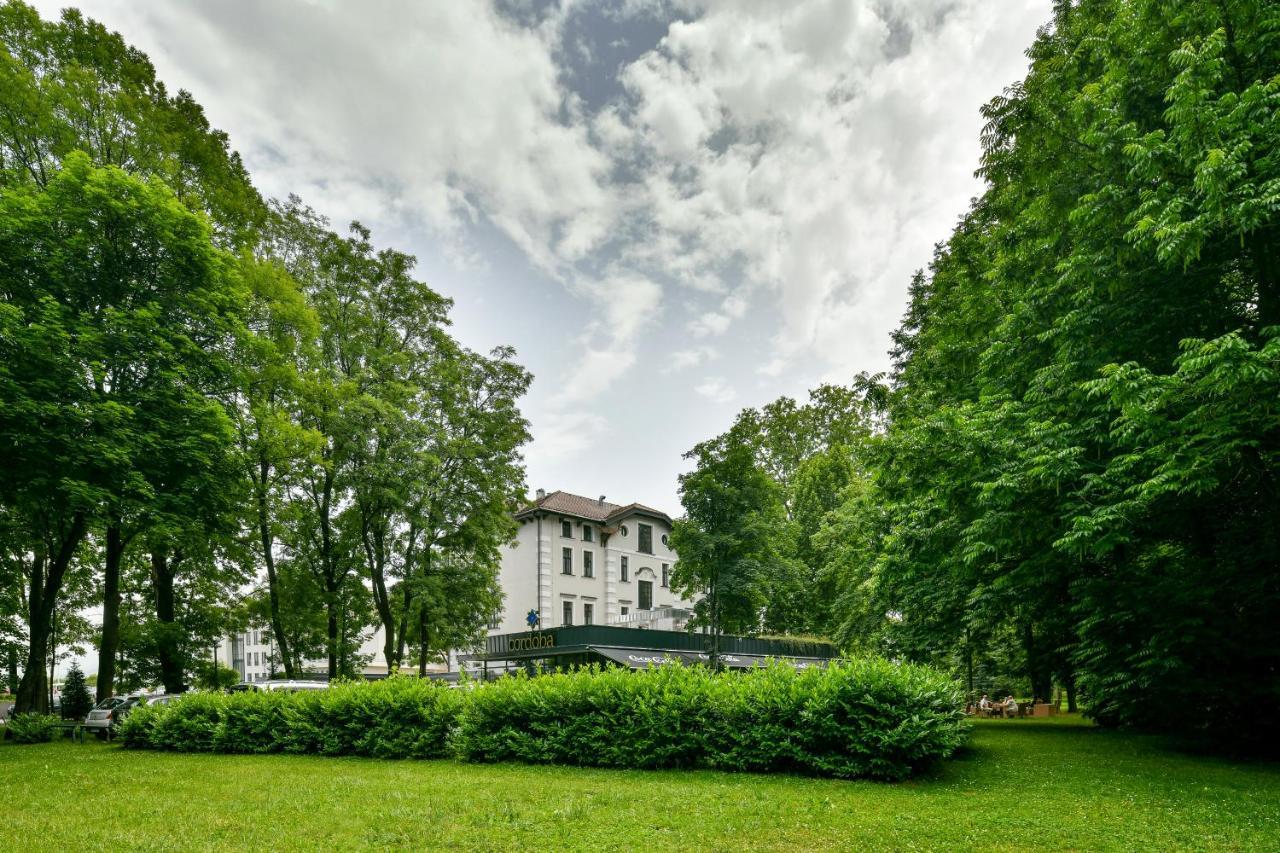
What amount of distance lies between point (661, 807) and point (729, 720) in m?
3.12

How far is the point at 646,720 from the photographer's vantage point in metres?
11.4

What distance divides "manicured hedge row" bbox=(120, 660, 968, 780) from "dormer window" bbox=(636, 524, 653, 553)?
34.5 meters

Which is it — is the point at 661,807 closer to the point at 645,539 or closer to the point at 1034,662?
the point at 1034,662

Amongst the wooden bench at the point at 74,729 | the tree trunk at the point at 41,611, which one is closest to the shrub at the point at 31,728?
the wooden bench at the point at 74,729

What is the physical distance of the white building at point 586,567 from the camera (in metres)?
43.0

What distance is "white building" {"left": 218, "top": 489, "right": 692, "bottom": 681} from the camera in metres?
43.0

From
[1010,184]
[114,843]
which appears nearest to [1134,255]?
[1010,184]

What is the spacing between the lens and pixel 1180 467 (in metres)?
8.85

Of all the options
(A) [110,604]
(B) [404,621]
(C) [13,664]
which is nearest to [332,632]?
(B) [404,621]

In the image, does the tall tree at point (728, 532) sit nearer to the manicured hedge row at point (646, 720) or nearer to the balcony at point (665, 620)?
the balcony at point (665, 620)

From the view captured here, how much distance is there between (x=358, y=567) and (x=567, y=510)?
676 inches

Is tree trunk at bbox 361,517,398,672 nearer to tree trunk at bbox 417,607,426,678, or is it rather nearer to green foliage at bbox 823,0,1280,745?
tree trunk at bbox 417,607,426,678

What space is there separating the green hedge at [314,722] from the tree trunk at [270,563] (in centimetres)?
928

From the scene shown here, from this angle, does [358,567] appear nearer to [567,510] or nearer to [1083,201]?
[567,510]
